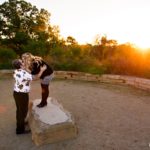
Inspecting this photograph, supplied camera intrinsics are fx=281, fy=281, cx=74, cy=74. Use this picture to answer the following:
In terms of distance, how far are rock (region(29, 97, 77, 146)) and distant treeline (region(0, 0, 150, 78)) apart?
250 inches

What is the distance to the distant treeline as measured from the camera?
43.7 feet

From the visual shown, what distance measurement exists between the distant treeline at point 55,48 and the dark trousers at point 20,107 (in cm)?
672

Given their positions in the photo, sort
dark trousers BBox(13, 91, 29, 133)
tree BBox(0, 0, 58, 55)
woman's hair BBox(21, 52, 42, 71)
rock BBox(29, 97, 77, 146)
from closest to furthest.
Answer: rock BBox(29, 97, 77, 146) < woman's hair BBox(21, 52, 42, 71) < dark trousers BBox(13, 91, 29, 133) < tree BBox(0, 0, 58, 55)

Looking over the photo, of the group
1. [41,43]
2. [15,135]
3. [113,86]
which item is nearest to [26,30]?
[41,43]

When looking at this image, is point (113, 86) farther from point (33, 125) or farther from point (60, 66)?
point (33, 125)

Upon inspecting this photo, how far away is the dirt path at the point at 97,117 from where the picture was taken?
6.04m

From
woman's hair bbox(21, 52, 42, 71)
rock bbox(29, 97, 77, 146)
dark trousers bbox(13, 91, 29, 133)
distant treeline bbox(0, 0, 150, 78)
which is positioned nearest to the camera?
rock bbox(29, 97, 77, 146)

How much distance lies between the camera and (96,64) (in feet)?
47.1

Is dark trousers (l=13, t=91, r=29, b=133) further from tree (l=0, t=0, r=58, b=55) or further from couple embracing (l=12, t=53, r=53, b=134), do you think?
tree (l=0, t=0, r=58, b=55)

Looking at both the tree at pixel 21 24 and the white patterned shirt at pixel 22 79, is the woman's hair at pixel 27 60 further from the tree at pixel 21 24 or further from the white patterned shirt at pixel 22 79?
the tree at pixel 21 24

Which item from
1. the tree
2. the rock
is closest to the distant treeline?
the tree

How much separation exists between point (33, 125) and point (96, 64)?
8329mm

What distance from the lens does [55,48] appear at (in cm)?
2084

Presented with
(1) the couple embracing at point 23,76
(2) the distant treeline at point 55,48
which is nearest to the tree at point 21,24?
(2) the distant treeline at point 55,48
